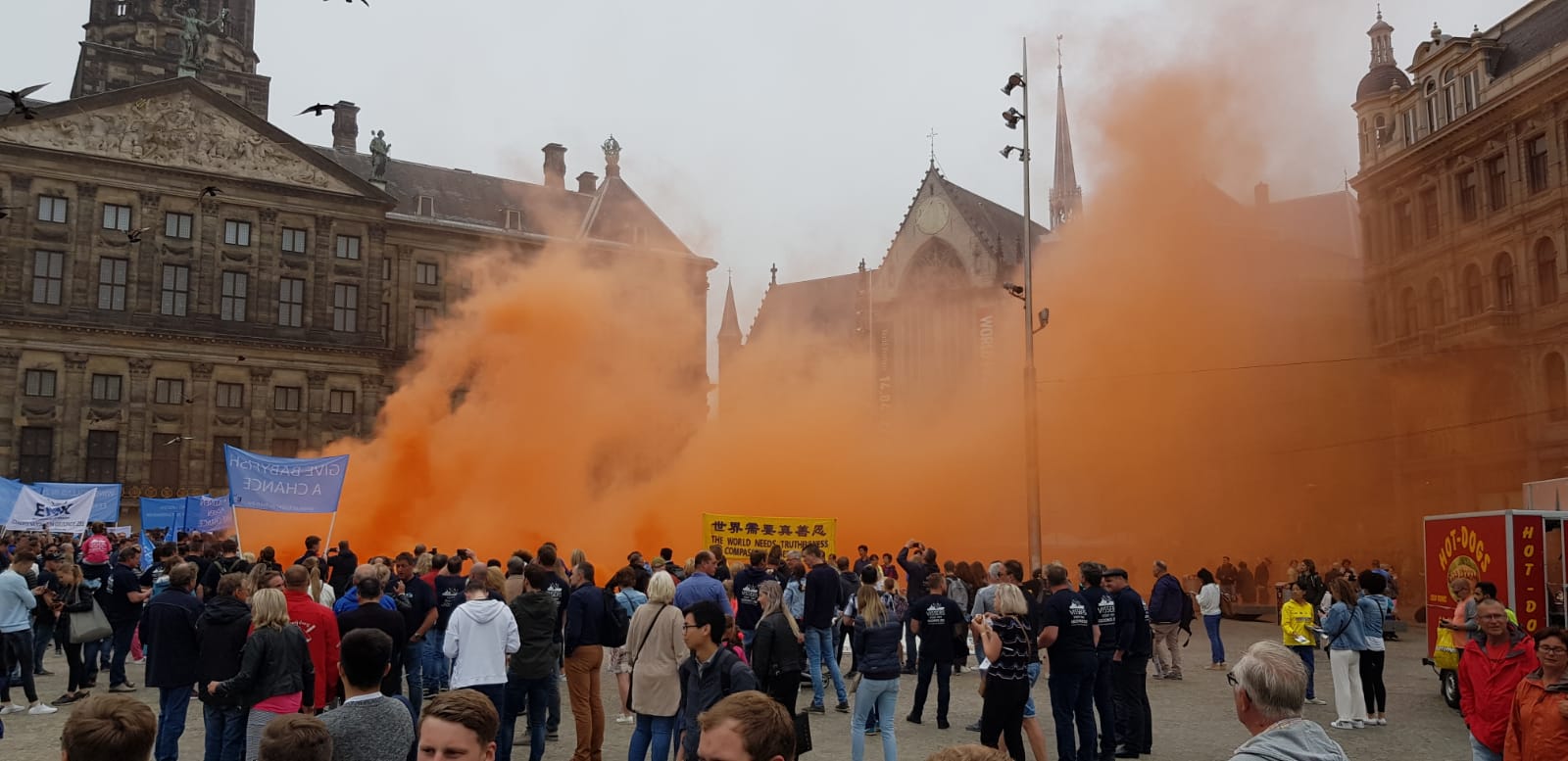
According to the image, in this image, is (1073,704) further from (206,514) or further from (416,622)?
(206,514)

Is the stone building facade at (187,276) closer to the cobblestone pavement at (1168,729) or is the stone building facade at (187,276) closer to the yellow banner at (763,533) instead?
the yellow banner at (763,533)

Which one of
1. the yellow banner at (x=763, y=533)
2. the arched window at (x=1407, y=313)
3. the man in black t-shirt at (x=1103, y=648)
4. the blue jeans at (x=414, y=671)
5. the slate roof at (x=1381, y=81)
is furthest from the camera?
the slate roof at (x=1381, y=81)

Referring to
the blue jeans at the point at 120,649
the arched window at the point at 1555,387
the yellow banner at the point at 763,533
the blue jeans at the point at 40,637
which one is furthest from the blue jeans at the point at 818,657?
the arched window at the point at 1555,387

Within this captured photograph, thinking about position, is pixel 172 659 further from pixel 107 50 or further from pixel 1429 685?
pixel 107 50

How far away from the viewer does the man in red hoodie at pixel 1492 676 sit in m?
7.59

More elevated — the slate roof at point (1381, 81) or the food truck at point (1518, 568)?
the slate roof at point (1381, 81)

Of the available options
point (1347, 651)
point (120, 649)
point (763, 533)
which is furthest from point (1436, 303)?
point (120, 649)

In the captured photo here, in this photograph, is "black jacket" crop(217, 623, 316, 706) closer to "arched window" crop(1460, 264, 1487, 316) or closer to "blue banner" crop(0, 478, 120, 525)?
"blue banner" crop(0, 478, 120, 525)

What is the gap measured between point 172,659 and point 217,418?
141 feet

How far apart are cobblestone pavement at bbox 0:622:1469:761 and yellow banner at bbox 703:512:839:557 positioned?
5.75 m

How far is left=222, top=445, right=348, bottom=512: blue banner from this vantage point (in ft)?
77.0

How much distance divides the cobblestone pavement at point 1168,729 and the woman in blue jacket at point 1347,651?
0.24 meters

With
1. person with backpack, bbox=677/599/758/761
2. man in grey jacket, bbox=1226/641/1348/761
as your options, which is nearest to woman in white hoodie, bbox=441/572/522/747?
person with backpack, bbox=677/599/758/761

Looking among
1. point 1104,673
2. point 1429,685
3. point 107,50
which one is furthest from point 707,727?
point 107,50
